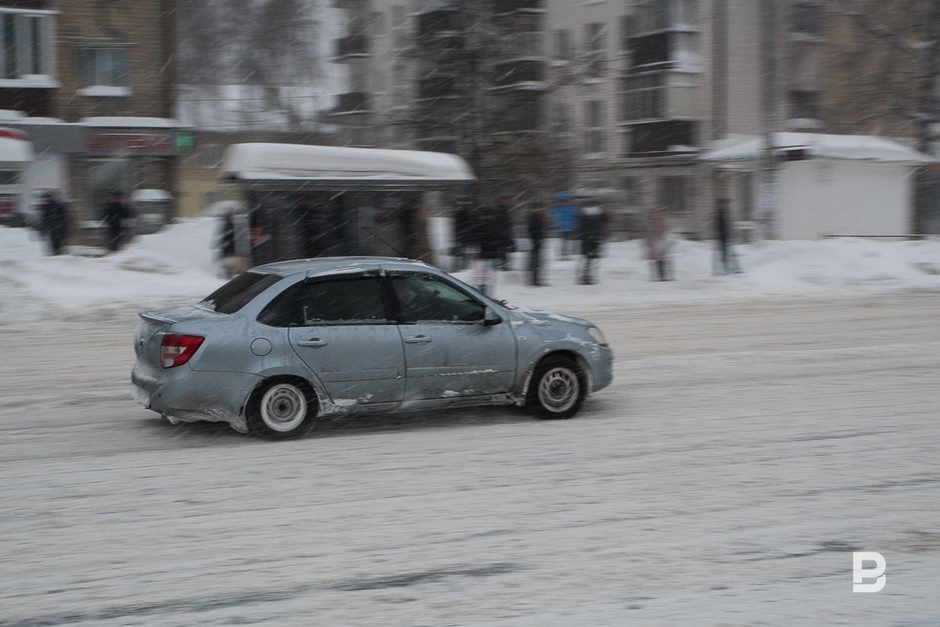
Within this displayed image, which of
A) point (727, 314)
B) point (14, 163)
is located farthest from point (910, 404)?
point (14, 163)

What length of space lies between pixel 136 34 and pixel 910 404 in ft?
98.0

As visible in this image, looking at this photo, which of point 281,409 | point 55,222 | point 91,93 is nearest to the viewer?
point 281,409

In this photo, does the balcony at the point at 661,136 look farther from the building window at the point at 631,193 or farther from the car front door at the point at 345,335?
the car front door at the point at 345,335

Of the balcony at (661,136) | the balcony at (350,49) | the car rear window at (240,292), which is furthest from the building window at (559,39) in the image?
the car rear window at (240,292)

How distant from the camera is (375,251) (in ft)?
73.0

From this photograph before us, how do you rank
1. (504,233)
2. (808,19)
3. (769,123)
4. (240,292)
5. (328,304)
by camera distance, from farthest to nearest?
1. (808,19)
2. (769,123)
3. (504,233)
4. (240,292)
5. (328,304)

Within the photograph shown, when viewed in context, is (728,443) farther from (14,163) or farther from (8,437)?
(14,163)

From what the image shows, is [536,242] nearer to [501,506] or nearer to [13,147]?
[13,147]

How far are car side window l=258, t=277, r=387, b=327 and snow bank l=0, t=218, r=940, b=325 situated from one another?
10.4 metres

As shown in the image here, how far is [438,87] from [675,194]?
46.4 ft

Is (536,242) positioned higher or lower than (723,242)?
higher

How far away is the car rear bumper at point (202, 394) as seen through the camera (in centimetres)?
829

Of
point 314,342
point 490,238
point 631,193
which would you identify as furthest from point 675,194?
Result: point 314,342

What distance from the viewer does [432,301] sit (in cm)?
917
